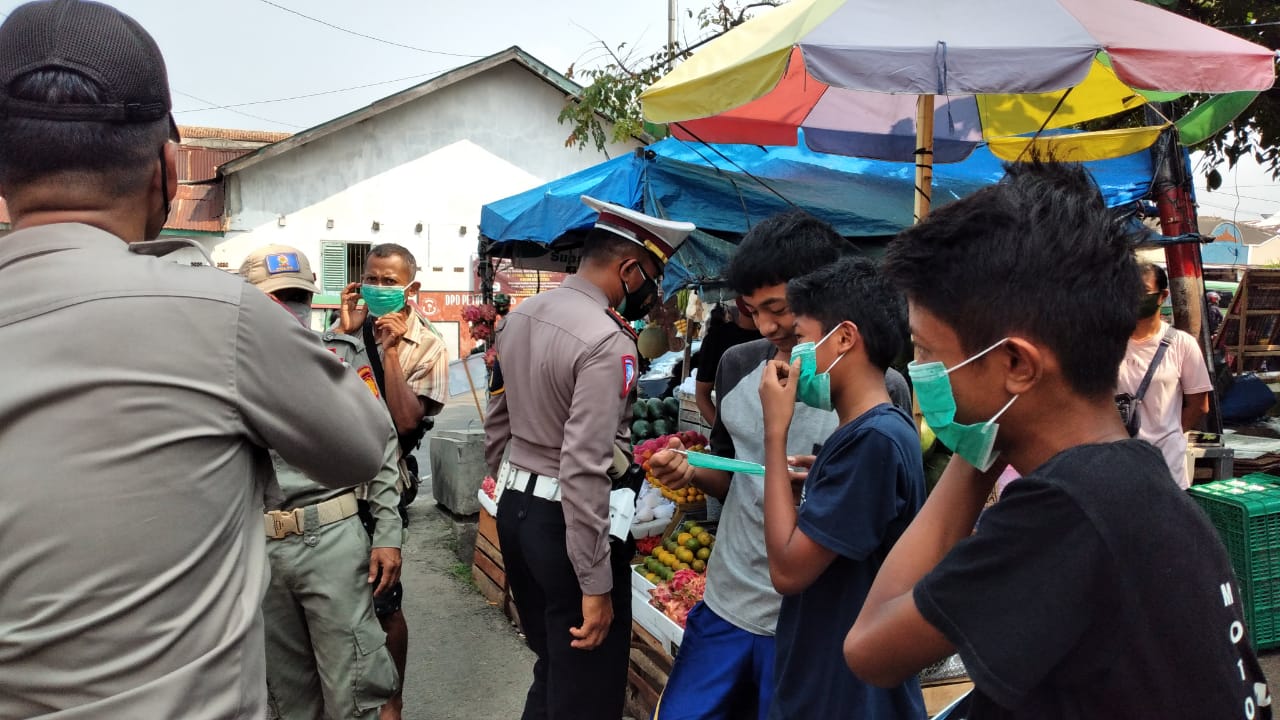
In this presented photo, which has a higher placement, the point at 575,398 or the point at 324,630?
the point at 575,398

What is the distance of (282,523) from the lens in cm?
284

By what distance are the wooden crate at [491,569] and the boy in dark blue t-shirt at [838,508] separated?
11.1 feet

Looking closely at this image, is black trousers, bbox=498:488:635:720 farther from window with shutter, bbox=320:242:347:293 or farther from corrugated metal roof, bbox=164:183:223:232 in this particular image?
corrugated metal roof, bbox=164:183:223:232

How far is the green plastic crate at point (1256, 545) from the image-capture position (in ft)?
14.5

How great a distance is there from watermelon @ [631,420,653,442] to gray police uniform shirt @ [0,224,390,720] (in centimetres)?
473

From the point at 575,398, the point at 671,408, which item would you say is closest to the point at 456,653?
the point at 671,408

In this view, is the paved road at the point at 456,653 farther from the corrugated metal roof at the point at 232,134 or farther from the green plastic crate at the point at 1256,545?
the corrugated metal roof at the point at 232,134

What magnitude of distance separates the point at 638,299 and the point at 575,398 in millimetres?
711

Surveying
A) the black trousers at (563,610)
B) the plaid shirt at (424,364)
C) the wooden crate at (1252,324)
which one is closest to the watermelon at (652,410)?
the plaid shirt at (424,364)

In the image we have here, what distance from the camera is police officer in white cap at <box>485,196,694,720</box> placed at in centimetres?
269

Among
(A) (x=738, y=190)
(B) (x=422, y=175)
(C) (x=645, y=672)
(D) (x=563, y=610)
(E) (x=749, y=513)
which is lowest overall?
(C) (x=645, y=672)

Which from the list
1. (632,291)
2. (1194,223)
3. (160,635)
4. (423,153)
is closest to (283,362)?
(160,635)

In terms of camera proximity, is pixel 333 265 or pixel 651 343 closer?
pixel 651 343

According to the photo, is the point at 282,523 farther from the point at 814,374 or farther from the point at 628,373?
the point at 814,374
